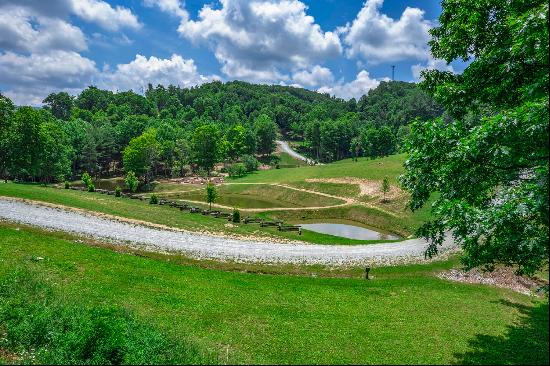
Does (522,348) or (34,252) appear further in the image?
(34,252)

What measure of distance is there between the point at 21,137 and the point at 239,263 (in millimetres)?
79925

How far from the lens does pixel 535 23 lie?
11.2 m

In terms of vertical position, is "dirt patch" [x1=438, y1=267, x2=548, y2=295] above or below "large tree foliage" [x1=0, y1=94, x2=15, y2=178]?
below

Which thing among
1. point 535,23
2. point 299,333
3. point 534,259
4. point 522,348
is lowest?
point 299,333

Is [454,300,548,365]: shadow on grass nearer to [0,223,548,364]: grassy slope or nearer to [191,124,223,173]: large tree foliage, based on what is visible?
[0,223,548,364]: grassy slope

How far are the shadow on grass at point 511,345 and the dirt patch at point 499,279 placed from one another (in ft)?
26.4

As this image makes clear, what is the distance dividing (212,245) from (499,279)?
2786cm

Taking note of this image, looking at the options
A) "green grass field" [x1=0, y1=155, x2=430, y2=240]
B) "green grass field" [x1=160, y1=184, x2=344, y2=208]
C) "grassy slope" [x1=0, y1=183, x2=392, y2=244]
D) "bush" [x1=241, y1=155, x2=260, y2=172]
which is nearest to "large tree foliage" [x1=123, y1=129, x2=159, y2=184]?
"green grass field" [x1=0, y1=155, x2=430, y2=240]

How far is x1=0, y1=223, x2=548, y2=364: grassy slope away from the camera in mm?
→ 14703

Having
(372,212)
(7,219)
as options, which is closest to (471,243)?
(7,219)

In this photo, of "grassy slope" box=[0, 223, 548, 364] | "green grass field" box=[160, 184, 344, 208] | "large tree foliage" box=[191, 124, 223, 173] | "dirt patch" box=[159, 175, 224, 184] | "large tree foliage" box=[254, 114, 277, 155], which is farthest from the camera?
"large tree foliage" box=[254, 114, 277, 155]

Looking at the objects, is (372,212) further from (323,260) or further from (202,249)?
(202,249)

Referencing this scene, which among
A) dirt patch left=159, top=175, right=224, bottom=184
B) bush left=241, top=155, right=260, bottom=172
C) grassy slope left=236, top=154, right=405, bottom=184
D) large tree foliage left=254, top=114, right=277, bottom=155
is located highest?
large tree foliage left=254, top=114, right=277, bottom=155

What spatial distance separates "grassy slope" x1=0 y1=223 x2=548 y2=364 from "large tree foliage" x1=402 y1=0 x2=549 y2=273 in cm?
269
